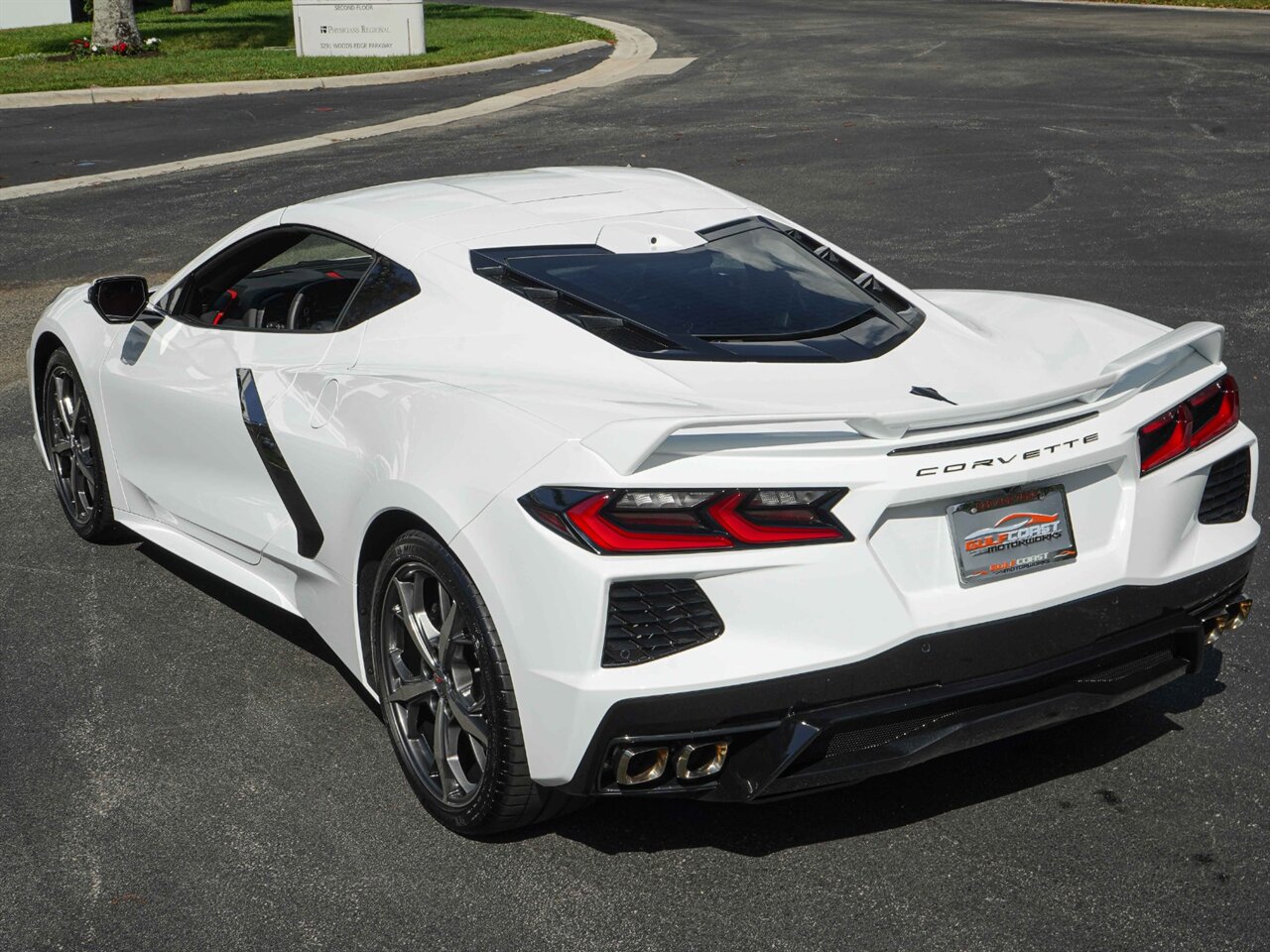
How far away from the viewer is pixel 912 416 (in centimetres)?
336

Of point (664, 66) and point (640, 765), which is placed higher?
point (640, 765)

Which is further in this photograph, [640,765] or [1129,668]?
[1129,668]

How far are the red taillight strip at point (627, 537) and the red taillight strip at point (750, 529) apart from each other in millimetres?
33

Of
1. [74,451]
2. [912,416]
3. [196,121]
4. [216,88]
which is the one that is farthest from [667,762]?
[216,88]

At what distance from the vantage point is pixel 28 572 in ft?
18.7

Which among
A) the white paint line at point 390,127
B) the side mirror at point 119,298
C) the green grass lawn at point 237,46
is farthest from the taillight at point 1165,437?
the green grass lawn at point 237,46

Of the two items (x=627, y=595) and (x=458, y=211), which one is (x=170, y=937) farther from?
(x=458, y=211)

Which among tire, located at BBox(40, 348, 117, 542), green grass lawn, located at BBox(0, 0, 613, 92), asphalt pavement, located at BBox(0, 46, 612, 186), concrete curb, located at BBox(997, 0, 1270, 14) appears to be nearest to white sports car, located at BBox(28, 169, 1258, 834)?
tire, located at BBox(40, 348, 117, 542)

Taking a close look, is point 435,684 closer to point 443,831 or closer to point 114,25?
point 443,831

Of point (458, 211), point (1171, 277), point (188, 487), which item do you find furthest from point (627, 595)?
point (1171, 277)

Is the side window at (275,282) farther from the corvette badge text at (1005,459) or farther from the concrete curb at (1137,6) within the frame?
the concrete curb at (1137,6)

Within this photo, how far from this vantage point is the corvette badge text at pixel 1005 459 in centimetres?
335

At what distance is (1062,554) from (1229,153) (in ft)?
40.6

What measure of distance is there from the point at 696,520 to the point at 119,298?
295 centimetres
